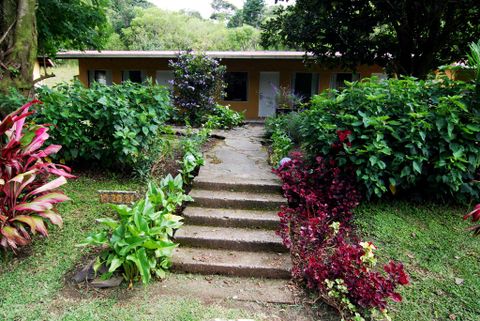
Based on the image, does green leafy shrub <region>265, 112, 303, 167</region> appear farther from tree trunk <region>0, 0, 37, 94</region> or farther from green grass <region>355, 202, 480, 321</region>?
tree trunk <region>0, 0, 37, 94</region>

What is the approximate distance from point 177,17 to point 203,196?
3854cm

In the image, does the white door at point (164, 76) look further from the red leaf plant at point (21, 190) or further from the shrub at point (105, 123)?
the red leaf plant at point (21, 190)

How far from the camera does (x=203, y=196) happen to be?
13.6ft

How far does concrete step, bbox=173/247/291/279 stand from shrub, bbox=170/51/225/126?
651 cm

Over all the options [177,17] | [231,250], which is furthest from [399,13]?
[177,17]

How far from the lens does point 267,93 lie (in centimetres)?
1387

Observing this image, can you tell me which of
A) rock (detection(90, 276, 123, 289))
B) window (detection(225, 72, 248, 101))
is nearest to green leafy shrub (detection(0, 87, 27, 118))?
rock (detection(90, 276, 123, 289))

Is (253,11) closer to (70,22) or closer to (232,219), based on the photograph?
(70,22)

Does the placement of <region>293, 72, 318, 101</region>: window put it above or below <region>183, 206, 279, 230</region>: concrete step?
above

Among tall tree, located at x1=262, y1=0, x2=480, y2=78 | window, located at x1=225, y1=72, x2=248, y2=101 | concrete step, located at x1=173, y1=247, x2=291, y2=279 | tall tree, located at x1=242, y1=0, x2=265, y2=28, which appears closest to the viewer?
concrete step, located at x1=173, y1=247, x2=291, y2=279

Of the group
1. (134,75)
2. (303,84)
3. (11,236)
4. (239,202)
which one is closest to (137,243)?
(11,236)

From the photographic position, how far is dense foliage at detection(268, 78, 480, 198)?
386 centimetres

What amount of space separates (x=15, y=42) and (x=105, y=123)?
65.8 inches

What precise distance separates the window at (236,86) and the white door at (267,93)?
2.16ft
